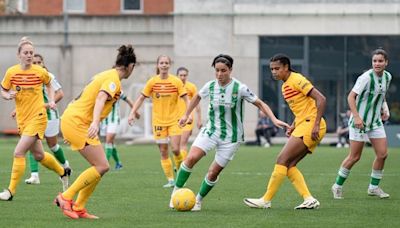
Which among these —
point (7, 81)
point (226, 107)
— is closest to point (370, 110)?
point (226, 107)

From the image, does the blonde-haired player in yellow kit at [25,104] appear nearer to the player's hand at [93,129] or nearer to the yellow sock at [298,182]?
the player's hand at [93,129]

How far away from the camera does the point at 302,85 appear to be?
43.4ft

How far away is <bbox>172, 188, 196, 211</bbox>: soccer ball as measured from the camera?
13.0 metres

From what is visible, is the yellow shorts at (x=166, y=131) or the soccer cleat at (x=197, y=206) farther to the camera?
the yellow shorts at (x=166, y=131)

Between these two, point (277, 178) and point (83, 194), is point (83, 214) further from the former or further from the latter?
point (277, 178)

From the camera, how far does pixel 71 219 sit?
12.0 metres

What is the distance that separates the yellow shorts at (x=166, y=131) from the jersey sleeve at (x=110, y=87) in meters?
5.80

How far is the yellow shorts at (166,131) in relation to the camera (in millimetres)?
17656

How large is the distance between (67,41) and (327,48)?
10.9 meters

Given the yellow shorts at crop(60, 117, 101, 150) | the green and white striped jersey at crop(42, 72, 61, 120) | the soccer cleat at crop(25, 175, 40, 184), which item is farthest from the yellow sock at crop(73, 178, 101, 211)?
the soccer cleat at crop(25, 175, 40, 184)

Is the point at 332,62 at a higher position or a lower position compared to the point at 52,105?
→ lower

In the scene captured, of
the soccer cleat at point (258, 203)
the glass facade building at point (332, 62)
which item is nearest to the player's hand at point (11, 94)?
the soccer cleat at point (258, 203)

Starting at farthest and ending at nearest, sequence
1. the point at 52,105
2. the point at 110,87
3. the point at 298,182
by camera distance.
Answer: the point at 52,105 → the point at 298,182 → the point at 110,87

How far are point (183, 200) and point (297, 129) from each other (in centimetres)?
169
